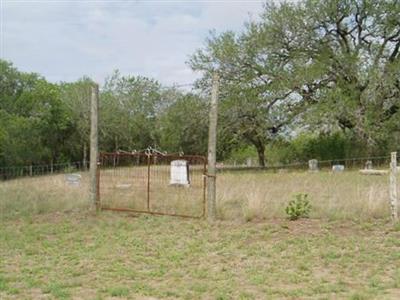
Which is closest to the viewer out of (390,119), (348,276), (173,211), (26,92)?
(348,276)

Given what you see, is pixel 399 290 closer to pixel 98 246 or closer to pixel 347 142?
pixel 98 246

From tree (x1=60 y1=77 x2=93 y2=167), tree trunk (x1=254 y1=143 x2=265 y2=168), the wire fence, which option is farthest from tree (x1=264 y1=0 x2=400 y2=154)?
tree (x1=60 y1=77 x2=93 y2=167)

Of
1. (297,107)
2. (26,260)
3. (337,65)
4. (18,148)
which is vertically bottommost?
(26,260)

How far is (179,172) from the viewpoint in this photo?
17.2m

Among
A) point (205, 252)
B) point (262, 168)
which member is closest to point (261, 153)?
point (262, 168)

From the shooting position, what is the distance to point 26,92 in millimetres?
35188

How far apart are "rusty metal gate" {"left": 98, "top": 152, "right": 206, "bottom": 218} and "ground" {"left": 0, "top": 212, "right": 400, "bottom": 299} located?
86cm

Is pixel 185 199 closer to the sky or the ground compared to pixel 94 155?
closer to the ground

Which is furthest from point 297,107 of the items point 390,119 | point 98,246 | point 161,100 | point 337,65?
point 98,246

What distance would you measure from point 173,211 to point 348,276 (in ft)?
17.5

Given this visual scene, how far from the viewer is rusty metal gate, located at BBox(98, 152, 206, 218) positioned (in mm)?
10906

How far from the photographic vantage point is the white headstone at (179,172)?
1696 cm

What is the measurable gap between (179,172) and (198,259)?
10.3 metres

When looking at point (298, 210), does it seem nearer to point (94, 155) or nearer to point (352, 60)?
point (94, 155)
